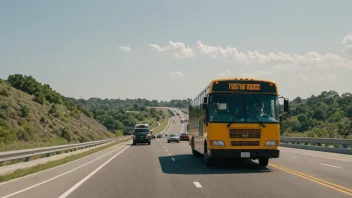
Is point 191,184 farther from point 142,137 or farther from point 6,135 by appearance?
point 6,135

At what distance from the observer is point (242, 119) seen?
16344 millimetres

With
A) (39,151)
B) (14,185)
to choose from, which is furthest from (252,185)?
(39,151)

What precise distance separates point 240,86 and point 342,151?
14.0 m

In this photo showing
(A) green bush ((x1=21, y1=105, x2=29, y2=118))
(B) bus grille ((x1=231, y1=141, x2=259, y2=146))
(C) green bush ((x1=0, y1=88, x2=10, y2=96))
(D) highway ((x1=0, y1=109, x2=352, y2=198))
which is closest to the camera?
(D) highway ((x1=0, y1=109, x2=352, y2=198))

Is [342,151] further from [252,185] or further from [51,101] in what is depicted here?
[51,101]

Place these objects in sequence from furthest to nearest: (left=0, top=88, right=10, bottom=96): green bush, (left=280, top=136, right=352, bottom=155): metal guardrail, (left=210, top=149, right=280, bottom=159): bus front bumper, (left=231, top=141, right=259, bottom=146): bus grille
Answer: (left=0, top=88, right=10, bottom=96): green bush → (left=280, top=136, right=352, bottom=155): metal guardrail → (left=231, top=141, right=259, bottom=146): bus grille → (left=210, top=149, right=280, bottom=159): bus front bumper

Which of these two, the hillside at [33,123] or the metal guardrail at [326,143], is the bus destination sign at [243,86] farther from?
the hillside at [33,123]

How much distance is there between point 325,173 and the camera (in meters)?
14.9

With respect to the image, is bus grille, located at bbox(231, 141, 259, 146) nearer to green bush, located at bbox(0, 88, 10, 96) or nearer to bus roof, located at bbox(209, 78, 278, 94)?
bus roof, located at bbox(209, 78, 278, 94)

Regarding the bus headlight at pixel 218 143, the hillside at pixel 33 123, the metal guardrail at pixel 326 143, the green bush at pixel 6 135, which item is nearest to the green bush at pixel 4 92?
the hillside at pixel 33 123

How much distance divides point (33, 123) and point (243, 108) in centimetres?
5172

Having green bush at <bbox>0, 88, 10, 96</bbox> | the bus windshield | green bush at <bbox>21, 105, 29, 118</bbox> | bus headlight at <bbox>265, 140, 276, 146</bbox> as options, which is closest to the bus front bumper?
bus headlight at <bbox>265, 140, 276, 146</bbox>

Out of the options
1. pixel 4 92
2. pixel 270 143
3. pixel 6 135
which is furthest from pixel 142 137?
pixel 270 143

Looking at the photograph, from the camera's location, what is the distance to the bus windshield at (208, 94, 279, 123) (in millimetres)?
16438
